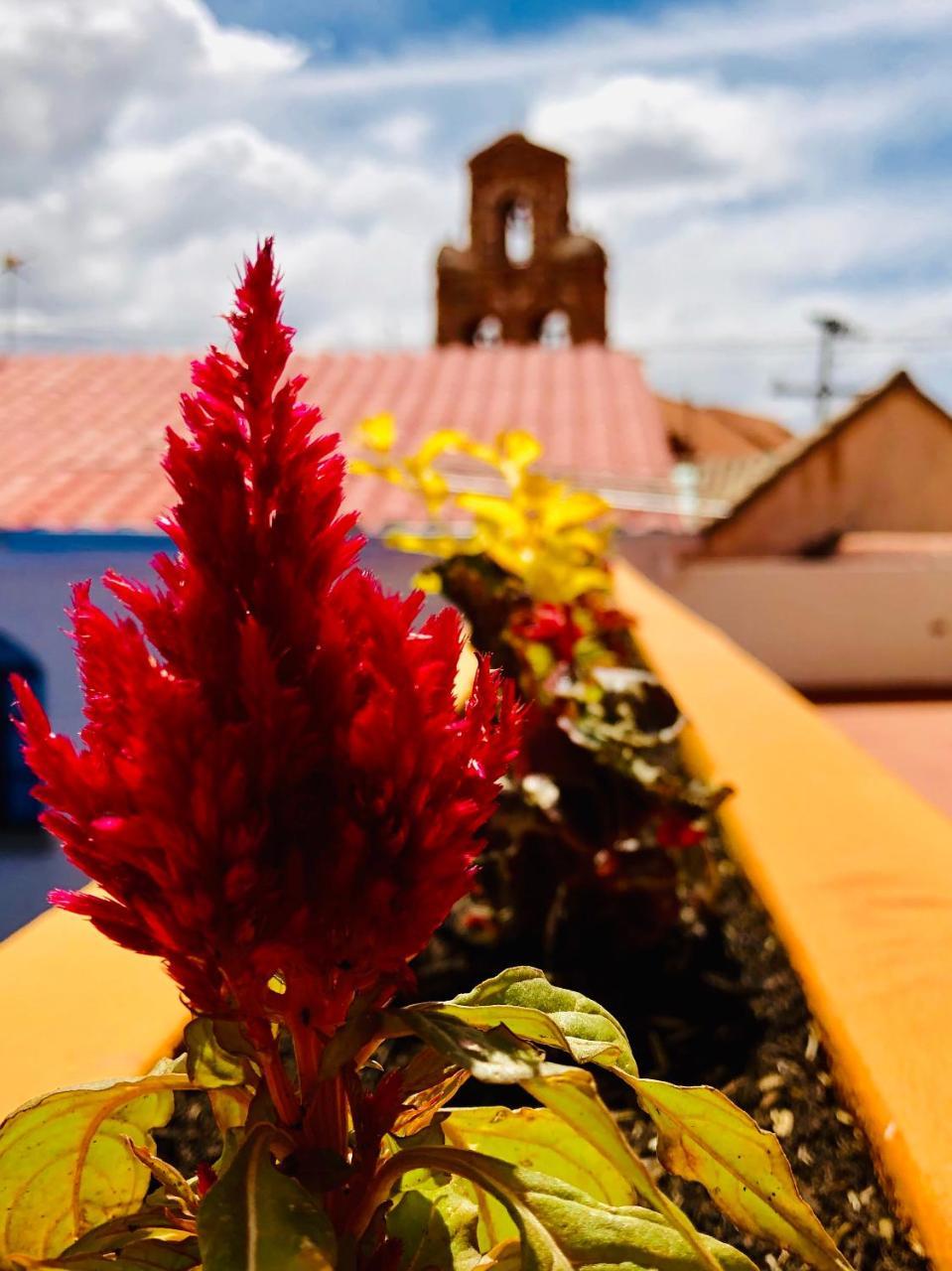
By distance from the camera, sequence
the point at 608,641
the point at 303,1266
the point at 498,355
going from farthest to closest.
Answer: the point at 498,355 → the point at 608,641 → the point at 303,1266

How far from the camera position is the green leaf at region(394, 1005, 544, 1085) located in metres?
0.61

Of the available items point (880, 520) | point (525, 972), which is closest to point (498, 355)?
point (880, 520)

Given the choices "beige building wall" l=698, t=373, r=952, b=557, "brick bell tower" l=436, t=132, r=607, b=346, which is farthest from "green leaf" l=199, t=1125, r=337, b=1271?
"brick bell tower" l=436, t=132, r=607, b=346

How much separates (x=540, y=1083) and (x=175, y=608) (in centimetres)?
37

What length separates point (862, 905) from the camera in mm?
1812

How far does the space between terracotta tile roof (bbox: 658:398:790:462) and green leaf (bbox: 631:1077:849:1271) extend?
25994 mm

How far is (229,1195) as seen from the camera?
2.05 feet

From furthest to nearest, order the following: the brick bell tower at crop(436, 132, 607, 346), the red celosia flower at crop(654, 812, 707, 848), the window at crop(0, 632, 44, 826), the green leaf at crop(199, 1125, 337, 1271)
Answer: the brick bell tower at crop(436, 132, 607, 346)
the window at crop(0, 632, 44, 826)
the red celosia flower at crop(654, 812, 707, 848)
the green leaf at crop(199, 1125, 337, 1271)

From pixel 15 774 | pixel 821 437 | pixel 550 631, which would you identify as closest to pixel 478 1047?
pixel 550 631

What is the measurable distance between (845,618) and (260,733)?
10.2m

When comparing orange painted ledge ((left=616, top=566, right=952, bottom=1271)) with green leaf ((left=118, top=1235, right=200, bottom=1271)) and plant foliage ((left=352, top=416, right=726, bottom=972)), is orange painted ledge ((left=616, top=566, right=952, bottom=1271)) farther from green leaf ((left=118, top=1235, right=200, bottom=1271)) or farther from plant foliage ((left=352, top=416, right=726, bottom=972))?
green leaf ((left=118, top=1235, right=200, bottom=1271))

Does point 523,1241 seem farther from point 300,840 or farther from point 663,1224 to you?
point 300,840

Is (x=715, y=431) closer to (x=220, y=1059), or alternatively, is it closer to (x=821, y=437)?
(x=821, y=437)

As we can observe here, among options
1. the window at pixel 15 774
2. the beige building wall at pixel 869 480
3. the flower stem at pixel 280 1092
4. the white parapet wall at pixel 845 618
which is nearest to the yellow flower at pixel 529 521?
the flower stem at pixel 280 1092
